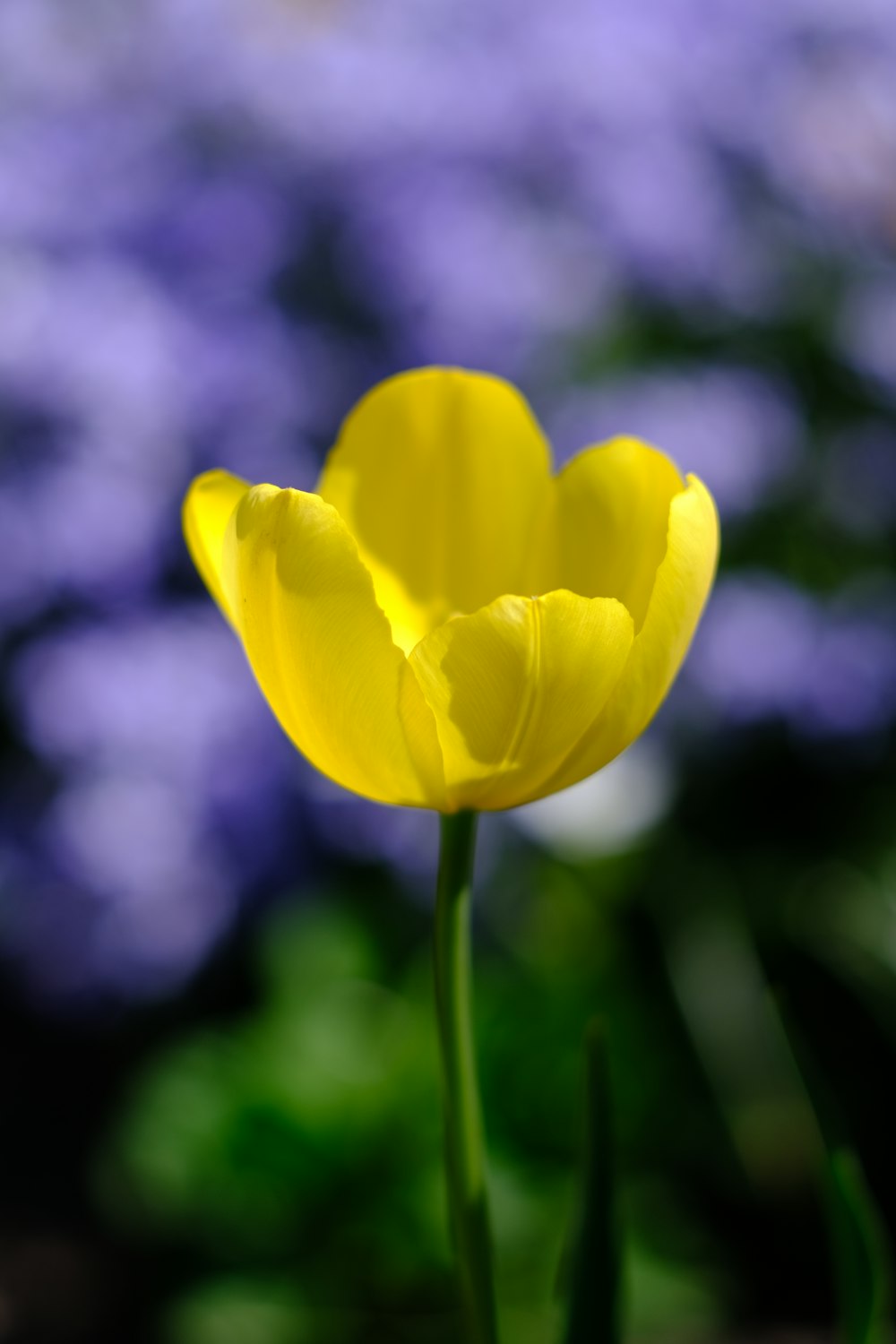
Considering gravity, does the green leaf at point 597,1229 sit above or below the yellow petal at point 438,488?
below

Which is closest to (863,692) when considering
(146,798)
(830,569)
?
(830,569)

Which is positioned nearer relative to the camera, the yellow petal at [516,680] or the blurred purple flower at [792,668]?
the yellow petal at [516,680]

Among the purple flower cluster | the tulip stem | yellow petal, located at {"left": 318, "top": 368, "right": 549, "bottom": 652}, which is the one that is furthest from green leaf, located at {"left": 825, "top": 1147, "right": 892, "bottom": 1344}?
the purple flower cluster

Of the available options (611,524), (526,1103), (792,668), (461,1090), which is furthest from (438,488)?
(792,668)

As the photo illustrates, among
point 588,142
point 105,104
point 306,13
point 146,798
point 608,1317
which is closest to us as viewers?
point 608,1317

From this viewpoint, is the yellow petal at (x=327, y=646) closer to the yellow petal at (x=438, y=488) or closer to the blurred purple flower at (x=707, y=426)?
the yellow petal at (x=438, y=488)

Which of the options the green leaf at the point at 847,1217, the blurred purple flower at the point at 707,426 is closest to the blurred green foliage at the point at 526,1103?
the blurred purple flower at the point at 707,426

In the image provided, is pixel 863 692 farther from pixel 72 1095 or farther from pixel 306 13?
pixel 306 13
